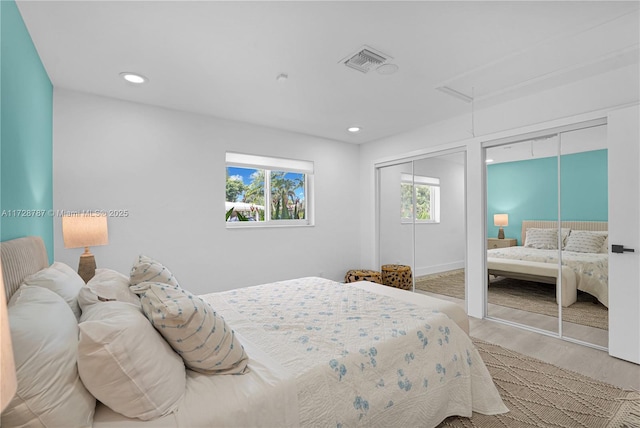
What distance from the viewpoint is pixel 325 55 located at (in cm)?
243

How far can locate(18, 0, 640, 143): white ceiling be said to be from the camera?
1.92 metres

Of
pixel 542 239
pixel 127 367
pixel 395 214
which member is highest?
pixel 395 214

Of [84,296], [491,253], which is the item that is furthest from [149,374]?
[491,253]

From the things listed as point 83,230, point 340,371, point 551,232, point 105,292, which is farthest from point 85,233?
point 551,232

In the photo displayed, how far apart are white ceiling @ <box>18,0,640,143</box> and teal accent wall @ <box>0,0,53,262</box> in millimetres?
196

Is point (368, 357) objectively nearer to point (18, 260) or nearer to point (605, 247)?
point (18, 260)

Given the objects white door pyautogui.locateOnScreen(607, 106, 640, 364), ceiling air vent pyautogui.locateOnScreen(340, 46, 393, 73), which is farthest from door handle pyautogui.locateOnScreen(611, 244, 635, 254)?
ceiling air vent pyautogui.locateOnScreen(340, 46, 393, 73)

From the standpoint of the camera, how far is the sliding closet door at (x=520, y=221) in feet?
10.6

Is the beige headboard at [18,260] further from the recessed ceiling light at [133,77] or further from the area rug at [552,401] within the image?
the area rug at [552,401]

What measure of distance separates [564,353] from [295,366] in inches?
108

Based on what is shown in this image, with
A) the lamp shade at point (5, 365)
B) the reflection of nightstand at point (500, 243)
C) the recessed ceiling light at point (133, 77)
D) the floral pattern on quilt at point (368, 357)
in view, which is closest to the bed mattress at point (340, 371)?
the floral pattern on quilt at point (368, 357)

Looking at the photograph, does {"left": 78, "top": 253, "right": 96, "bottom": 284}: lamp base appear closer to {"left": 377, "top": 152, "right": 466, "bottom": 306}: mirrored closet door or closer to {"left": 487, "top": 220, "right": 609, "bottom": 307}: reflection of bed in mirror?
{"left": 377, "top": 152, "right": 466, "bottom": 306}: mirrored closet door

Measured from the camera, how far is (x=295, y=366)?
4.73 feet

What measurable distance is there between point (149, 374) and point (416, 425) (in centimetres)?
135
